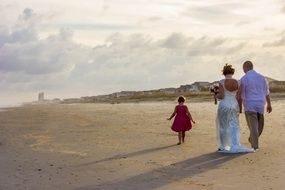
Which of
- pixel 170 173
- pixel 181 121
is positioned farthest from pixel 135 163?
pixel 181 121

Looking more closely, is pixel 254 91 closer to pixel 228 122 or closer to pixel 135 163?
pixel 228 122

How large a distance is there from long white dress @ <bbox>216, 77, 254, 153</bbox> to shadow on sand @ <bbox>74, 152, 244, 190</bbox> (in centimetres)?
78

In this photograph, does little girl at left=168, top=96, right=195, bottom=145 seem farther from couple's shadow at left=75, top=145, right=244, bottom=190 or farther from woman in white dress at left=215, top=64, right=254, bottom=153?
couple's shadow at left=75, top=145, right=244, bottom=190

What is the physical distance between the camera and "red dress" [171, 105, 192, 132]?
17.0 metres

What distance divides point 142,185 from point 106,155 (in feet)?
13.4

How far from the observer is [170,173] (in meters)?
11.2

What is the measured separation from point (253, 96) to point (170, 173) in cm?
463

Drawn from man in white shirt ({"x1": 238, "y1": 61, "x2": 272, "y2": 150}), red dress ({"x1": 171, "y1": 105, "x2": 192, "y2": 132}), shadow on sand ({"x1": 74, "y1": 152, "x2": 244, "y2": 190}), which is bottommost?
shadow on sand ({"x1": 74, "y1": 152, "x2": 244, "y2": 190})

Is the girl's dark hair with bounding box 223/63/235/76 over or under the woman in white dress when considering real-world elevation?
over

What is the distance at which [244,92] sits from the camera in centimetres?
1512

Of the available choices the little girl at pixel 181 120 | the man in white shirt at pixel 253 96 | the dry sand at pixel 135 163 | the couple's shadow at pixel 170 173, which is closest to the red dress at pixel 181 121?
the little girl at pixel 181 120

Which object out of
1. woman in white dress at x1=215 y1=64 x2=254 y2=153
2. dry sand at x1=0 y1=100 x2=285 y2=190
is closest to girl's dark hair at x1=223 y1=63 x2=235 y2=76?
woman in white dress at x1=215 y1=64 x2=254 y2=153

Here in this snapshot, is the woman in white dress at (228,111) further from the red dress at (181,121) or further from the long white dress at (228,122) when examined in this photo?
the red dress at (181,121)

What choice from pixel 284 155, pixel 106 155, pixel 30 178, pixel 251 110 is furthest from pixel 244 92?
pixel 30 178
